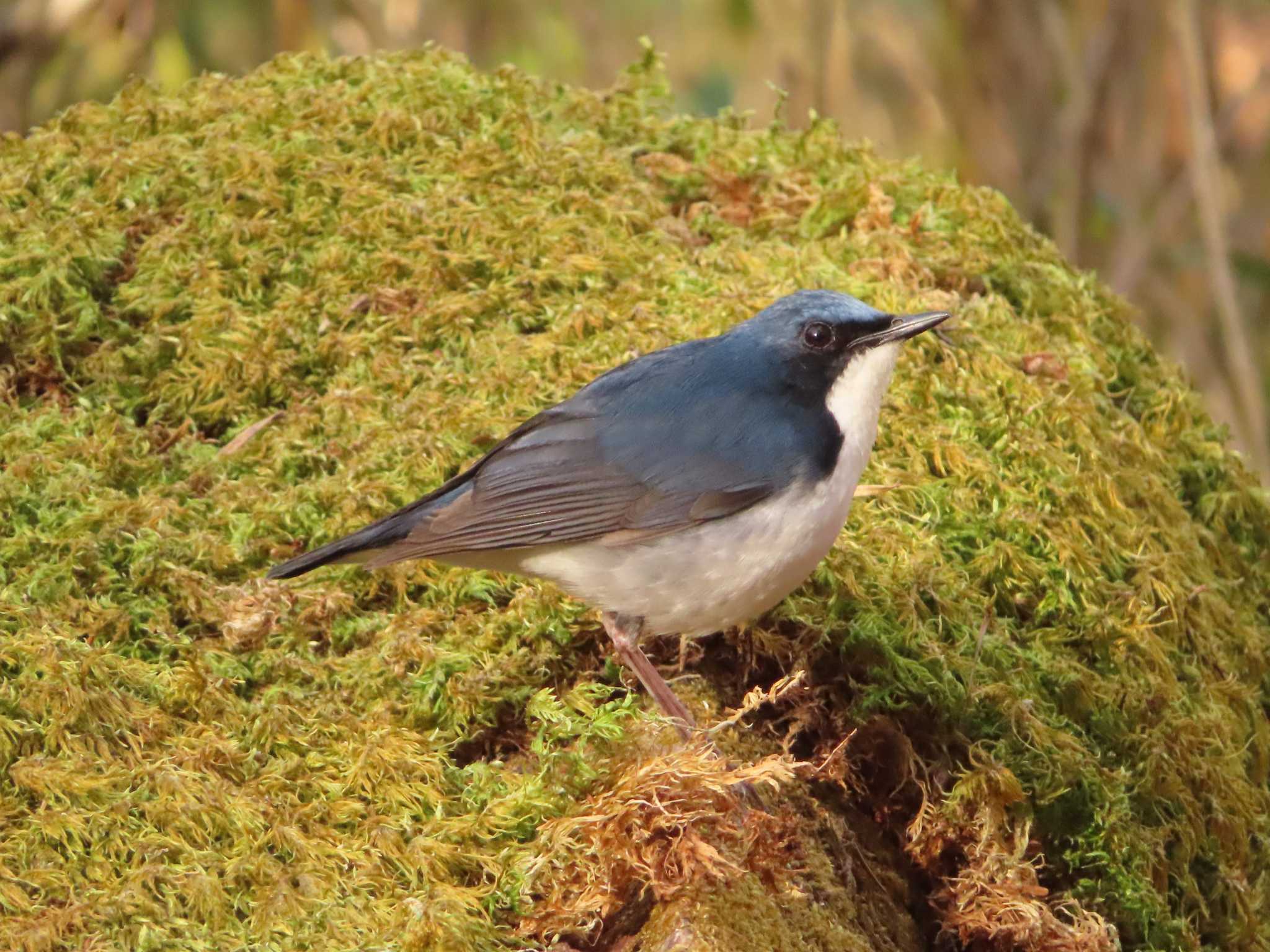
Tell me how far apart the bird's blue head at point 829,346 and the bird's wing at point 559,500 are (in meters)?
0.34

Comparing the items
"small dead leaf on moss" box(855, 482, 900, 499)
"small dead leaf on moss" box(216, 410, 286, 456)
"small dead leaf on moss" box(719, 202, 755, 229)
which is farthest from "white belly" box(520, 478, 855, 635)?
"small dead leaf on moss" box(719, 202, 755, 229)

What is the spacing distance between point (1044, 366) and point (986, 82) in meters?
4.51

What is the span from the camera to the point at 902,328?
3438 mm

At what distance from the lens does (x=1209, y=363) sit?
8.13m

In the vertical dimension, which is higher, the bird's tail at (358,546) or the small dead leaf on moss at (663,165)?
the small dead leaf on moss at (663,165)

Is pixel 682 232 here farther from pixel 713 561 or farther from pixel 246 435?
pixel 713 561

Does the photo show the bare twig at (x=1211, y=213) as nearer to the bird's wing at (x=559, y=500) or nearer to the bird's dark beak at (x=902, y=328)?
the bird's dark beak at (x=902, y=328)

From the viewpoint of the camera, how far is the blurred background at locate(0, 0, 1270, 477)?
23.4 feet

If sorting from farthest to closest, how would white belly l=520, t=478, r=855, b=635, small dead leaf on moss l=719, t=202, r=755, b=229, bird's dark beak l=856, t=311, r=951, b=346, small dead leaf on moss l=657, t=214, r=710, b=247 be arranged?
small dead leaf on moss l=719, t=202, r=755, b=229, small dead leaf on moss l=657, t=214, r=710, b=247, bird's dark beak l=856, t=311, r=951, b=346, white belly l=520, t=478, r=855, b=635

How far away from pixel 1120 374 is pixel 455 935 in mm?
3012

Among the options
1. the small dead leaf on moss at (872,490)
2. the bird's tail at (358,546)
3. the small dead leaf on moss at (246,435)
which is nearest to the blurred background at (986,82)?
the small dead leaf on moss at (246,435)

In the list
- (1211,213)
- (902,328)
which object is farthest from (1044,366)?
(1211,213)

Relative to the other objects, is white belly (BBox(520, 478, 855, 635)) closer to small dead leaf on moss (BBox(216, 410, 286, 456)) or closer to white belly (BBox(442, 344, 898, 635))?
white belly (BBox(442, 344, 898, 635))

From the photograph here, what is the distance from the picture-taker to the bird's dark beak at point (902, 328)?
11.1 feet
